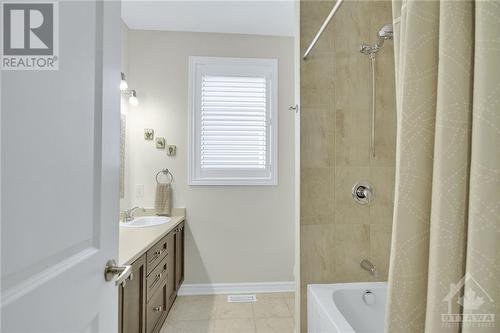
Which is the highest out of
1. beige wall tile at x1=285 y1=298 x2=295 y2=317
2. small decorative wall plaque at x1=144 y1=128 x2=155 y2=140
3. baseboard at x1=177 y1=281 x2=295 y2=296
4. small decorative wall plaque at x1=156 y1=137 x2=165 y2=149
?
small decorative wall plaque at x1=144 y1=128 x2=155 y2=140

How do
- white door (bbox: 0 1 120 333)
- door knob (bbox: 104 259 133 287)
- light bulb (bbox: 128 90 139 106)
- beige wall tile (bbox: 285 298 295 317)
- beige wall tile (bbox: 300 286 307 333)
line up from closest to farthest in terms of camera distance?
white door (bbox: 0 1 120 333)
door knob (bbox: 104 259 133 287)
beige wall tile (bbox: 300 286 307 333)
beige wall tile (bbox: 285 298 295 317)
light bulb (bbox: 128 90 139 106)

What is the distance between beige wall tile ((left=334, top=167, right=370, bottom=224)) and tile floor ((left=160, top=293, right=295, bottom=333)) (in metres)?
1.12

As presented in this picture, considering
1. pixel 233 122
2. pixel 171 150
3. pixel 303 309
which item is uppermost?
pixel 233 122

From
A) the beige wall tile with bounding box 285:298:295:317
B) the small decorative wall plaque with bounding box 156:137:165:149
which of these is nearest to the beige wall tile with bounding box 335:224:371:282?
the beige wall tile with bounding box 285:298:295:317

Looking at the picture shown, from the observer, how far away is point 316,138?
1.66 m

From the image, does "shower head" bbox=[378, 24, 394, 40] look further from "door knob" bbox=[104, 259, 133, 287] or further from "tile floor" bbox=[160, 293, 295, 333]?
"tile floor" bbox=[160, 293, 295, 333]

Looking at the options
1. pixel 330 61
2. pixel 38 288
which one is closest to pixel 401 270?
pixel 38 288

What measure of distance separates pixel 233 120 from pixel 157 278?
169 cm

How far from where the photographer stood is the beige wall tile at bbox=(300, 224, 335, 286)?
5.41ft

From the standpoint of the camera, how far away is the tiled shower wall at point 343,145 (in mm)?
1656

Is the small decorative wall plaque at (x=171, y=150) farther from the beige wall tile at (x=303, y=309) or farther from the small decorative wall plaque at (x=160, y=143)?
the beige wall tile at (x=303, y=309)

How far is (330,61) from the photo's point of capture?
65.9 inches

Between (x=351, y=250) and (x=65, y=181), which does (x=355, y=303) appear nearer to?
(x=351, y=250)

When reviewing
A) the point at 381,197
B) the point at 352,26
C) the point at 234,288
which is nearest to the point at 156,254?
the point at 234,288
